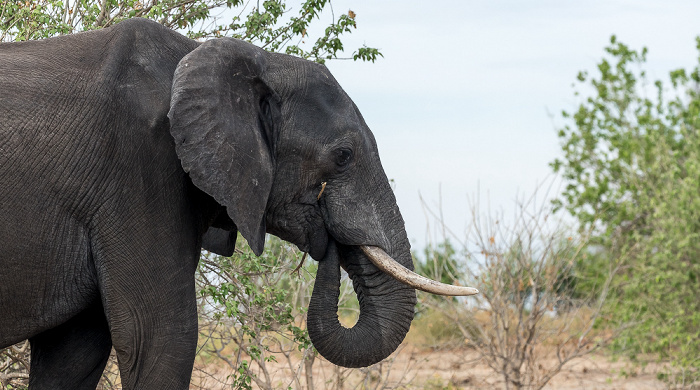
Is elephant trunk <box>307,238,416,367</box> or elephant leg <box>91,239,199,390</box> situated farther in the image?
elephant trunk <box>307,238,416,367</box>

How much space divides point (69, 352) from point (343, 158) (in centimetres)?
147

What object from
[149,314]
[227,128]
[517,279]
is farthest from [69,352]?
[517,279]

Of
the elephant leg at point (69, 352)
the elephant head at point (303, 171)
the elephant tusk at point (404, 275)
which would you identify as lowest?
the elephant leg at point (69, 352)

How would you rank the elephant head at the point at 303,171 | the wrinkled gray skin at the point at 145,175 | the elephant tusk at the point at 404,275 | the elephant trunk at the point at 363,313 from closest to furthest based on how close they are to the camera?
the wrinkled gray skin at the point at 145,175
the elephant head at the point at 303,171
the elephant tusk at the point at 404,275
the elephant trunk at the point at 363,313

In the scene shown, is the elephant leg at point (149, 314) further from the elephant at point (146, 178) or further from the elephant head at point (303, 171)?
the elephant head at point (303, 171)

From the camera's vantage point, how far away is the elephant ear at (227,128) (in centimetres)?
353

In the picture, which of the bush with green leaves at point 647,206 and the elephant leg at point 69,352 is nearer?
the elephant leg at point 69,352

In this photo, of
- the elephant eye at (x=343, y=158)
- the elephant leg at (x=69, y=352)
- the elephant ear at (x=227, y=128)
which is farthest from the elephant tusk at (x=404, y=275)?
the elephant leg at (x=69, y=352)

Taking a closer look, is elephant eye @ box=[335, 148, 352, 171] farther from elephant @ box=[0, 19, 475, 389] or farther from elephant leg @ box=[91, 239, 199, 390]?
elephant leg @ box=[91, 239, 199, 390]

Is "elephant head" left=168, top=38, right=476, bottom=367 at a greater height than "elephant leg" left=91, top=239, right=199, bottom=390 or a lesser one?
greater

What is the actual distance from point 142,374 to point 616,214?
12714 millimetres

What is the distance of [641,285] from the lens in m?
11.1

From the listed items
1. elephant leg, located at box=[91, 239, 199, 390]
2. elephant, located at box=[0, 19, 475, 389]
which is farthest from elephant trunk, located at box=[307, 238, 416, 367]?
elephant leg, located at box=[91, 239, 199, 390]

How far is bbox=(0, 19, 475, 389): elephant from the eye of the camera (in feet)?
11.4
